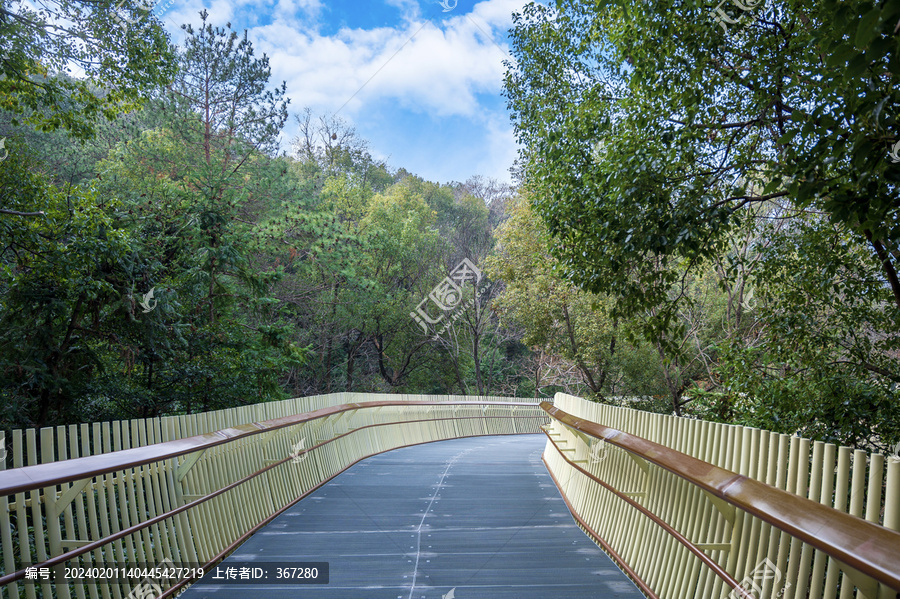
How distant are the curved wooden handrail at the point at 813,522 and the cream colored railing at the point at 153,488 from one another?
3230 millimetres

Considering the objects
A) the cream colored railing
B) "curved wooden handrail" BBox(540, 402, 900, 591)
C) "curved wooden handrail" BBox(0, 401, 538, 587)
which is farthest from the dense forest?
the cream colored railing

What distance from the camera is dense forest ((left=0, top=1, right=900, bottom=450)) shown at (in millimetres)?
6426

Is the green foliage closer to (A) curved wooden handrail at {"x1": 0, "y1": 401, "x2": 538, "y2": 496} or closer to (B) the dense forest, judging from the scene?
(B) the dense forest

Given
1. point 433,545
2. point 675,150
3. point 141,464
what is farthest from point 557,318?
point 141,464

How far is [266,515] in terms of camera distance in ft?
23.3

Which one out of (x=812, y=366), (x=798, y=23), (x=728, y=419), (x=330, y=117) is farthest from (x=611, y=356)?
(x=330, y=117)

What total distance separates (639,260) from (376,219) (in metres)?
30.2

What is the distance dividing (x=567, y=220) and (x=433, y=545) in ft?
13.4

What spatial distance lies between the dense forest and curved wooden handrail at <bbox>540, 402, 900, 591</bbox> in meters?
1.70

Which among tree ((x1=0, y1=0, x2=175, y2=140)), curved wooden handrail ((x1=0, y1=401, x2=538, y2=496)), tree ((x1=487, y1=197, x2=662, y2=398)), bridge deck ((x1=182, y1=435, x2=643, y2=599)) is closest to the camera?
curved wooden handrail ((x1=0, y1=401, x2=538, y2=496))

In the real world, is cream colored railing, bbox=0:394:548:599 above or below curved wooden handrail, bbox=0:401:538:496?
below

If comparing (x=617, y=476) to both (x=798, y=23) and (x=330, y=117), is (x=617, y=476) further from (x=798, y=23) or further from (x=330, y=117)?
(x=330, y=117)

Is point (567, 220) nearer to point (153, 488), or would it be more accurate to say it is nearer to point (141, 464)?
point (153, 488)

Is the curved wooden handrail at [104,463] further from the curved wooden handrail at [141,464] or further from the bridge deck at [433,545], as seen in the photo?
the bridge deck at [433,545]
